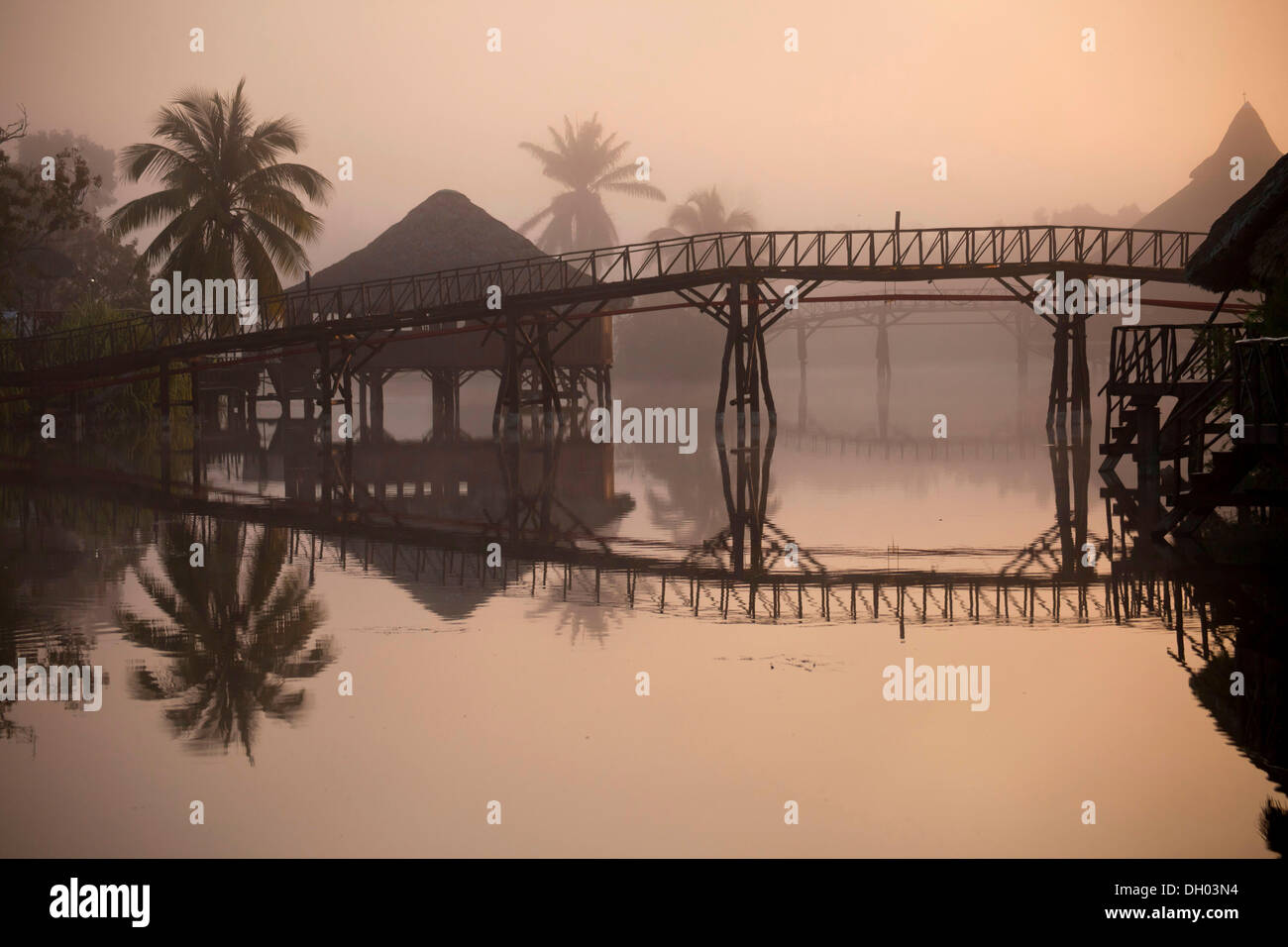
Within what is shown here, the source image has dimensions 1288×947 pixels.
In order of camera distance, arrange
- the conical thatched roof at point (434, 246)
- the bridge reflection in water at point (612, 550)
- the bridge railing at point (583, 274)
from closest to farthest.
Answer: the bridge reflection in water at point (612, 550) → the bridge railing at point (583, 274) → the conical thatched roof at point (434, 246)

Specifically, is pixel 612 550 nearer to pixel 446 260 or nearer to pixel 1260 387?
pixel 1260 387

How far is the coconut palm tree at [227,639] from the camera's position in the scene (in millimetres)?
7645

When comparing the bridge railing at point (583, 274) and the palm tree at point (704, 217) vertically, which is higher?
the palm tree at point (704, 217)

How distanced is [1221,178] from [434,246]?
47488 mm

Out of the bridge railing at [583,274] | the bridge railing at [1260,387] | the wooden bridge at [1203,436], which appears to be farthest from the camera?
the bridge railing at [583,274]

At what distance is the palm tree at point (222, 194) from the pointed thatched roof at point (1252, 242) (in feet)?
94.2

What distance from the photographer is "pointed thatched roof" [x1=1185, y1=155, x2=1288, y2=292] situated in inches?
627

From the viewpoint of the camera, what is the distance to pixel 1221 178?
2904 inches

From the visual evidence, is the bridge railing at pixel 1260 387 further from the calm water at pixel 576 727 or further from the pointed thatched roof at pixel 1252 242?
the pointed thatched roof at pixel 1252 242

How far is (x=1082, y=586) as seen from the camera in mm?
11609

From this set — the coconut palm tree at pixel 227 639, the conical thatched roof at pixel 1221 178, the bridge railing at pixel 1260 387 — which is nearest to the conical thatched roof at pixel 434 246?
the coconut palm tree at pixel 227 639

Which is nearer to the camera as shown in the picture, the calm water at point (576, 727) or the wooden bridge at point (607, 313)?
the calm water at point (576, 727)
